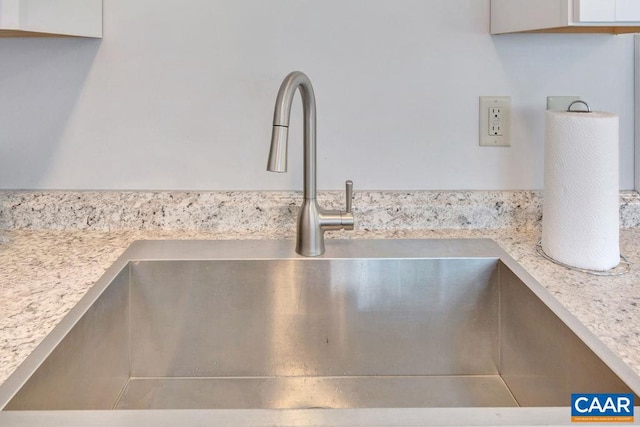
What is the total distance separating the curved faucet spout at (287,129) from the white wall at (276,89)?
0.19 m

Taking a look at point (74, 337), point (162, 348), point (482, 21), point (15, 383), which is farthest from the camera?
point (482, 21)

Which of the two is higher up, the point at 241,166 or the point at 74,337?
the point at 241,166

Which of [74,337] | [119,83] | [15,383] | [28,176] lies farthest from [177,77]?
[15,383]

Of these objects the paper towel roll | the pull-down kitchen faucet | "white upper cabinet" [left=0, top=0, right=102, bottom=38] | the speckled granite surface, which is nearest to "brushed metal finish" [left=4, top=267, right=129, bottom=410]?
the speckled granite surface

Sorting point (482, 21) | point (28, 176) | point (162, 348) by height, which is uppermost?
point (482, 21)

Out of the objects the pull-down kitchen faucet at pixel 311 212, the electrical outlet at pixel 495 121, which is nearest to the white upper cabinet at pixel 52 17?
the pull-down kitchen faucet at pixel 311 212

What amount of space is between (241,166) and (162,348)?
1.44 ft

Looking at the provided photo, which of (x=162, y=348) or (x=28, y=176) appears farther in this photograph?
(x=28, y=176)

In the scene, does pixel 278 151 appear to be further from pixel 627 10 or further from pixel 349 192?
pixel 627 10

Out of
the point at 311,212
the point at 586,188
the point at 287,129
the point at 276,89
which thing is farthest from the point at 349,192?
the point at 586,188

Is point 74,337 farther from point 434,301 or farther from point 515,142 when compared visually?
point 515,142

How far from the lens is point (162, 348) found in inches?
39.8

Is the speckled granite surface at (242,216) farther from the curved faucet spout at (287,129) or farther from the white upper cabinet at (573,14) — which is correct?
the white upper cabinet at (573,14)

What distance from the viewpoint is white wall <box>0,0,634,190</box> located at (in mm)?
1178
